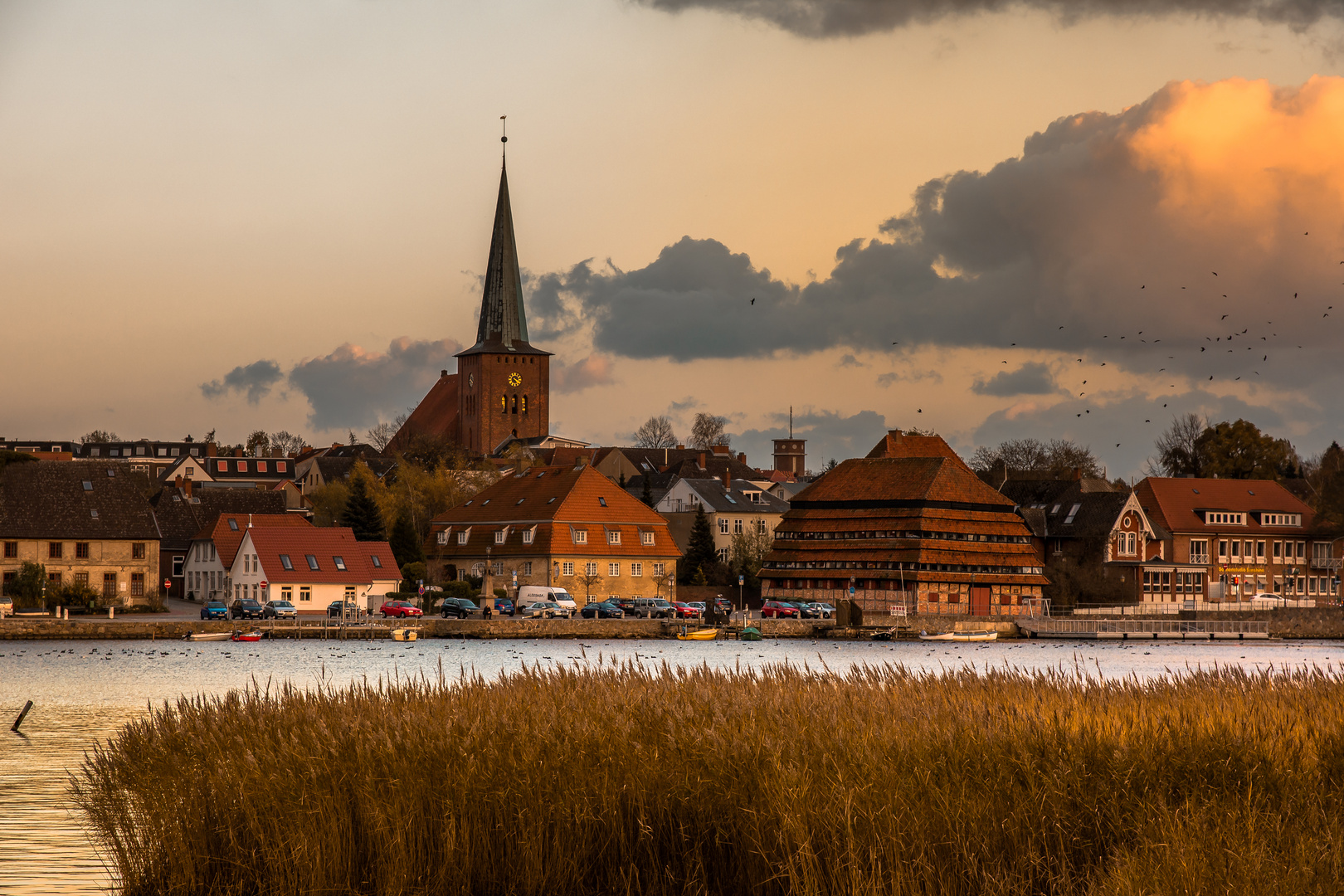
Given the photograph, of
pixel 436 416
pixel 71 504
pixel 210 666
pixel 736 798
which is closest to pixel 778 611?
pixel 71 504

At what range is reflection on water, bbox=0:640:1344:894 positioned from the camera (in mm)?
21156

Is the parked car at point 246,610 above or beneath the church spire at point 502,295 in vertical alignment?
beneath

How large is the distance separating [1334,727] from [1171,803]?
3082mm

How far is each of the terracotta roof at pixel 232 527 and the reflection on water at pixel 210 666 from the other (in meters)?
18.2

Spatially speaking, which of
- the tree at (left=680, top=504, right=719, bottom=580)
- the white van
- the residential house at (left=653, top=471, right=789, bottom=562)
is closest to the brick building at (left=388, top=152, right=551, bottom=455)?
the residential house at (left=653, top=471, right=789, bottom=562)

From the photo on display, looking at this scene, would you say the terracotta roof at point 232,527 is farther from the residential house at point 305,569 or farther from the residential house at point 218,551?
the residential house at point 305,569

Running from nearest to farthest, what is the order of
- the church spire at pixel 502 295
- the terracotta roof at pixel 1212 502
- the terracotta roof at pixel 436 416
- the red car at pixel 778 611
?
the red car at pixel 778 611
the terracotta roof at pixel 1212 502
the church spire at pixel 502 295
the terracotta roof at pixel 436 416

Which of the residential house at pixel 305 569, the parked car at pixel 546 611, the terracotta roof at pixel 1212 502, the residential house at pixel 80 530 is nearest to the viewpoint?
the residential house at pixel 80 530

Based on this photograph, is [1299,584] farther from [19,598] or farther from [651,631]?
[19,598]

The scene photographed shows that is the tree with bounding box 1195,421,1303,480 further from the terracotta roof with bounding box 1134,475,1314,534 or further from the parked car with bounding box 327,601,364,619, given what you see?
the parked car with bounding box 327,601,364,619

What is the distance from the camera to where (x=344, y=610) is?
80.1m

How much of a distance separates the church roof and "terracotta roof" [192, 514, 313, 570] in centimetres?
7201

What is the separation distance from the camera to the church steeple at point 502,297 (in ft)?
543

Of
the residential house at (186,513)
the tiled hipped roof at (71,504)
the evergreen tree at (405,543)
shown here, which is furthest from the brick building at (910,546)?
the tiled hipped roof at (71,504)
